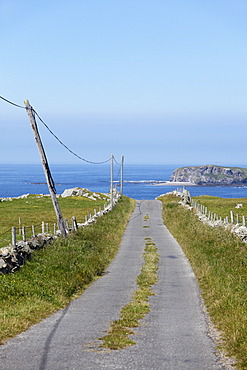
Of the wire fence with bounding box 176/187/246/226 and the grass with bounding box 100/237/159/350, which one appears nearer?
the grass with bounding box 100/237/159/350

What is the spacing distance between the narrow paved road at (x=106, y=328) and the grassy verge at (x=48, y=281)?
455 millimetres

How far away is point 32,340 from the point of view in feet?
38.7

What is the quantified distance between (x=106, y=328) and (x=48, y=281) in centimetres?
606

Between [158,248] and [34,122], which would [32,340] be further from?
[158,248]

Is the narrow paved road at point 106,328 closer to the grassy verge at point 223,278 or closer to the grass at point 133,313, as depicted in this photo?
the grass at point 133,313

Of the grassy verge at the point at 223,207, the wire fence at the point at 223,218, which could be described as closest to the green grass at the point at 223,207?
the grassy verge at the point at 223,207

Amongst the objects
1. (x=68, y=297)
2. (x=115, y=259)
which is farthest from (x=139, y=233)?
(x=68, y=297)

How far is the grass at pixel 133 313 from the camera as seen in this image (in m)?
11.6

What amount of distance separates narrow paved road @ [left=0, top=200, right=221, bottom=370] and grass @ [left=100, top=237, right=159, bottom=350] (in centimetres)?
24

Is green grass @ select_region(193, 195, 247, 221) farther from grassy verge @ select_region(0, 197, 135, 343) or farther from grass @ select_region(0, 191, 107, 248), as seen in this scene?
grassy verge @ select_region(0, 197, 135, 343)

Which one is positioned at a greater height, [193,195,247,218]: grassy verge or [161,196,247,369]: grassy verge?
[161,196,247,369]: grassy verge

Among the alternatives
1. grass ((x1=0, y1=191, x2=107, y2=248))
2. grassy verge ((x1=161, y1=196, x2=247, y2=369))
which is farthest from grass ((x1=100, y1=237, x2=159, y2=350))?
grass ((x1=0, y1=191, x2=107, y2=248))

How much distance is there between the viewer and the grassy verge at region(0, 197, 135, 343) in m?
14.1

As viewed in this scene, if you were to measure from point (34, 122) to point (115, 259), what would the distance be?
30.9 feet
